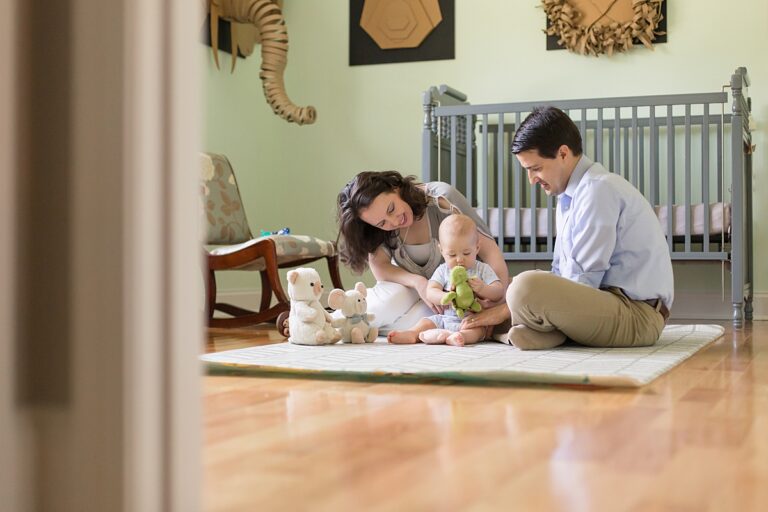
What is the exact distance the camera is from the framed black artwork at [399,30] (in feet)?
17.4

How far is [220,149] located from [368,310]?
7.27 ft

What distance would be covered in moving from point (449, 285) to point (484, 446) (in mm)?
1553

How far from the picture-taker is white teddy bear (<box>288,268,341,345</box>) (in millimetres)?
2822

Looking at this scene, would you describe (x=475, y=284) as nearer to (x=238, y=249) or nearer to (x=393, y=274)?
(x=393, y=274)

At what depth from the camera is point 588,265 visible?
256 cm

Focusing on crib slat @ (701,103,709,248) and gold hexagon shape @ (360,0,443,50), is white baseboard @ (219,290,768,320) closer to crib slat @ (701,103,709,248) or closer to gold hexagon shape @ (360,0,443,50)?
crib slat @ (701,103,709,248)

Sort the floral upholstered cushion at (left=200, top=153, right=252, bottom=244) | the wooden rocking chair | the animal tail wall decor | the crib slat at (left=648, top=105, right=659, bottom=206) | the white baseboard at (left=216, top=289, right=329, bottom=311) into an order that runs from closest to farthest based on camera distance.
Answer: the wooden rocking chair
the crib slat at (left=648, top=105, right=659, bottom=206)
the floral upholstered cushion at (left=200, top=153, right=252, bottom=244)
the animal tail wall decor
the white baseboard at (left=216, top=289, right=329, bottom=311)

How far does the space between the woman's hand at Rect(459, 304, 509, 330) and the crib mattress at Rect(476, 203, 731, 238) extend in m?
1.70

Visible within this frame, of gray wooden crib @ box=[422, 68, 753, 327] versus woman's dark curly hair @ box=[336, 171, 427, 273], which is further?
gray wooden crib @ box=[422, 68, 753, 327]

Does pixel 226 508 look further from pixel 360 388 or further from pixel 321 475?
pixel 360 388

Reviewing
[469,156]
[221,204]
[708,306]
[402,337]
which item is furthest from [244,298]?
[402,337]

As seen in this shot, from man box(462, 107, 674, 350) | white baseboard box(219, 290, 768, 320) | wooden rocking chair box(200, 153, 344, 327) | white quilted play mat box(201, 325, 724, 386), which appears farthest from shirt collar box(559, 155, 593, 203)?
white baseboard box(219, 290, 768, 320)

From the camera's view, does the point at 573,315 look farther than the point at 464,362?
Yes

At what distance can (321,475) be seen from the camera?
3.53 ft
